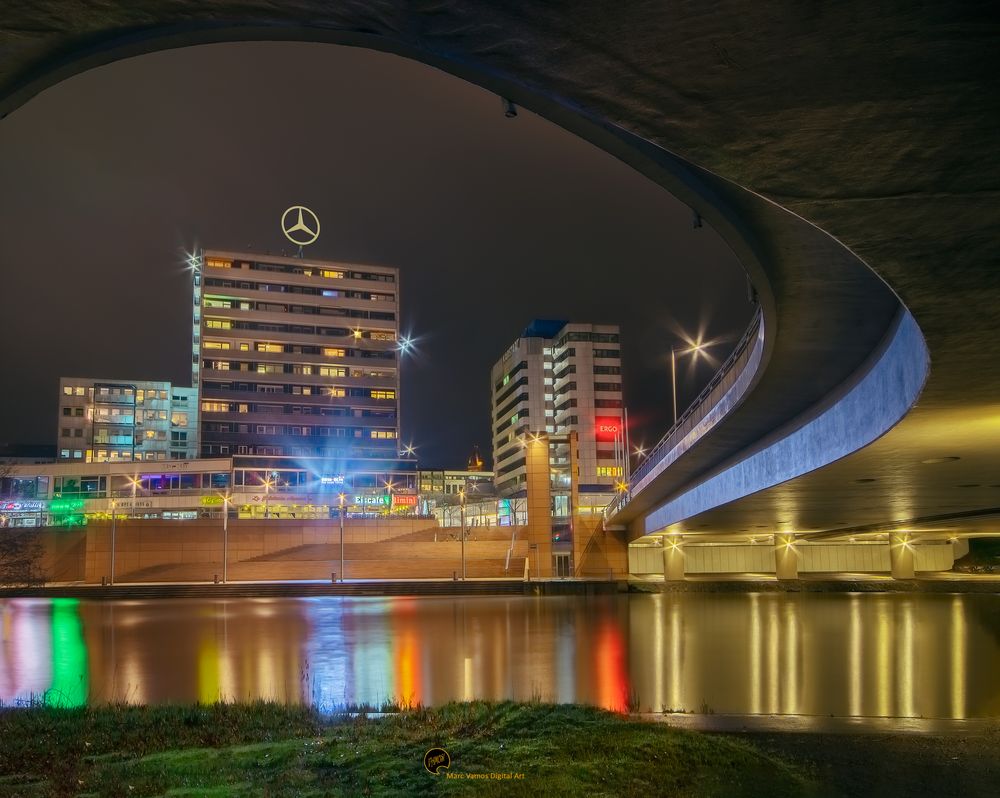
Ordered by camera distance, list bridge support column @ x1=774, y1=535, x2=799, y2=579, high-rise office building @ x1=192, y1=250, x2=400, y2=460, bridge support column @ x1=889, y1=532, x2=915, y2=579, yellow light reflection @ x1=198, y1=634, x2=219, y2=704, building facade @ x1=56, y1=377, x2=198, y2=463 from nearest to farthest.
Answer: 1. yellow light reflection @ x1=198, y1=634, x2=219, y2=704
2. bridge support column @ x1=774, y1=535, x2=799, y2=579
3. bridge support column @ x1=889, y1=532, x2=915, y2=579
4. high-rise office building @ x1=192, y1=250, x2=400, y2=460
5. building facade @ x1=56, y1=377, x2=198, y2=463

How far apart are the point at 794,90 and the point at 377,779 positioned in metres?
6.82

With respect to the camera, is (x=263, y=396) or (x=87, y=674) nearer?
(x=87, y=674)

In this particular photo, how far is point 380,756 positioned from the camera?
9203 millimetres

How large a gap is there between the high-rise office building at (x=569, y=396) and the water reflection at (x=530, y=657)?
11132cm

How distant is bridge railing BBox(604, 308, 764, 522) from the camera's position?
64.5ft

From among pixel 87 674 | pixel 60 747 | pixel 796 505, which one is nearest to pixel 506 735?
pixel 60 747

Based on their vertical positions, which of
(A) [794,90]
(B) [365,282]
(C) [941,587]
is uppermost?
(B) [365,282]

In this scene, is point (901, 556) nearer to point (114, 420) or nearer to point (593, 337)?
point (593, 337)

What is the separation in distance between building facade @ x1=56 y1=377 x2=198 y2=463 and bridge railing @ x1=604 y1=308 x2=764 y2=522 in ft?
381

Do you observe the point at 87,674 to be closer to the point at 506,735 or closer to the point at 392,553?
the point at 506,735

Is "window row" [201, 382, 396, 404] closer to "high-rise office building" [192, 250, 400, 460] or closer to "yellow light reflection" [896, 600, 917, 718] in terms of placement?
"high-rise office building" [192, 250, 400, 460]

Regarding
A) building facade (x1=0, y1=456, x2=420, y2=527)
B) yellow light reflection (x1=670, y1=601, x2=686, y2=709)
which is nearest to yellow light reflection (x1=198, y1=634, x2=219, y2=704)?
Result: yellow light reflection (x1=670, y1=601, x2=686, y2=709)

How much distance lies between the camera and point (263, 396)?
131m

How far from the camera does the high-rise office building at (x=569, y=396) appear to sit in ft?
525
